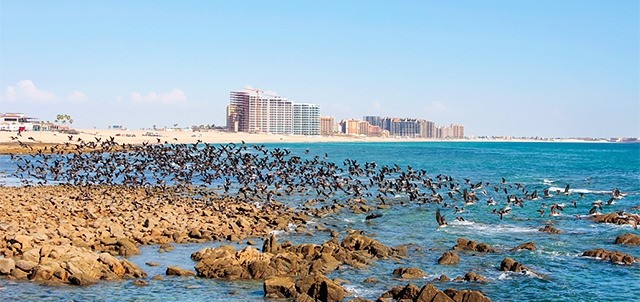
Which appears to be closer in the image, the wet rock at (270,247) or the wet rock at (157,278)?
the wet rock at (157,278)

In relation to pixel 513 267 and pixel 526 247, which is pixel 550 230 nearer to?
pixel 526 247

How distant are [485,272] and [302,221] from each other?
15650mm

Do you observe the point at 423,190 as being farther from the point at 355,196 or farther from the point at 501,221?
the point at 501,221

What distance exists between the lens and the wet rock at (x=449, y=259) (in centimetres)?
3023

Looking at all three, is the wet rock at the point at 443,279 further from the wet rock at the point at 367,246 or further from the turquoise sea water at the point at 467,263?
the wet rock at the point at 367,246

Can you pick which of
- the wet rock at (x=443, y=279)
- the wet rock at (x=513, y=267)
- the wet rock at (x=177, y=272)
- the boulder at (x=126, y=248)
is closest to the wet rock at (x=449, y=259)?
the wet rock at (x=513, y=267)

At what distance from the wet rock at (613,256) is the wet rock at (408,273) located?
992cm

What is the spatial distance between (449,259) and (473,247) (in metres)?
3.44

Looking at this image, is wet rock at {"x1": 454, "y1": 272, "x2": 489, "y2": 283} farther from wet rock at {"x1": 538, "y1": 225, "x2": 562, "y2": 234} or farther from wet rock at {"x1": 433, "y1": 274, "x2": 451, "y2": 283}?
wet rock at {"x1": 538, "y1": 225, "x2": 562, "y2": 234}

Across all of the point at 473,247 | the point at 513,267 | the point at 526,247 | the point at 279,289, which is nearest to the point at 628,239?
the point at 526,247

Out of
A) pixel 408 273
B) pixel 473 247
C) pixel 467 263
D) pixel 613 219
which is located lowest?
pixel 467 263

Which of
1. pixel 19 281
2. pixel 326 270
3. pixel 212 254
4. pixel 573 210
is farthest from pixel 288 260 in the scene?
pixel 573 210

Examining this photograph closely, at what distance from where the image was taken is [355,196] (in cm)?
5506

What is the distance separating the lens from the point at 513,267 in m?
28.6
